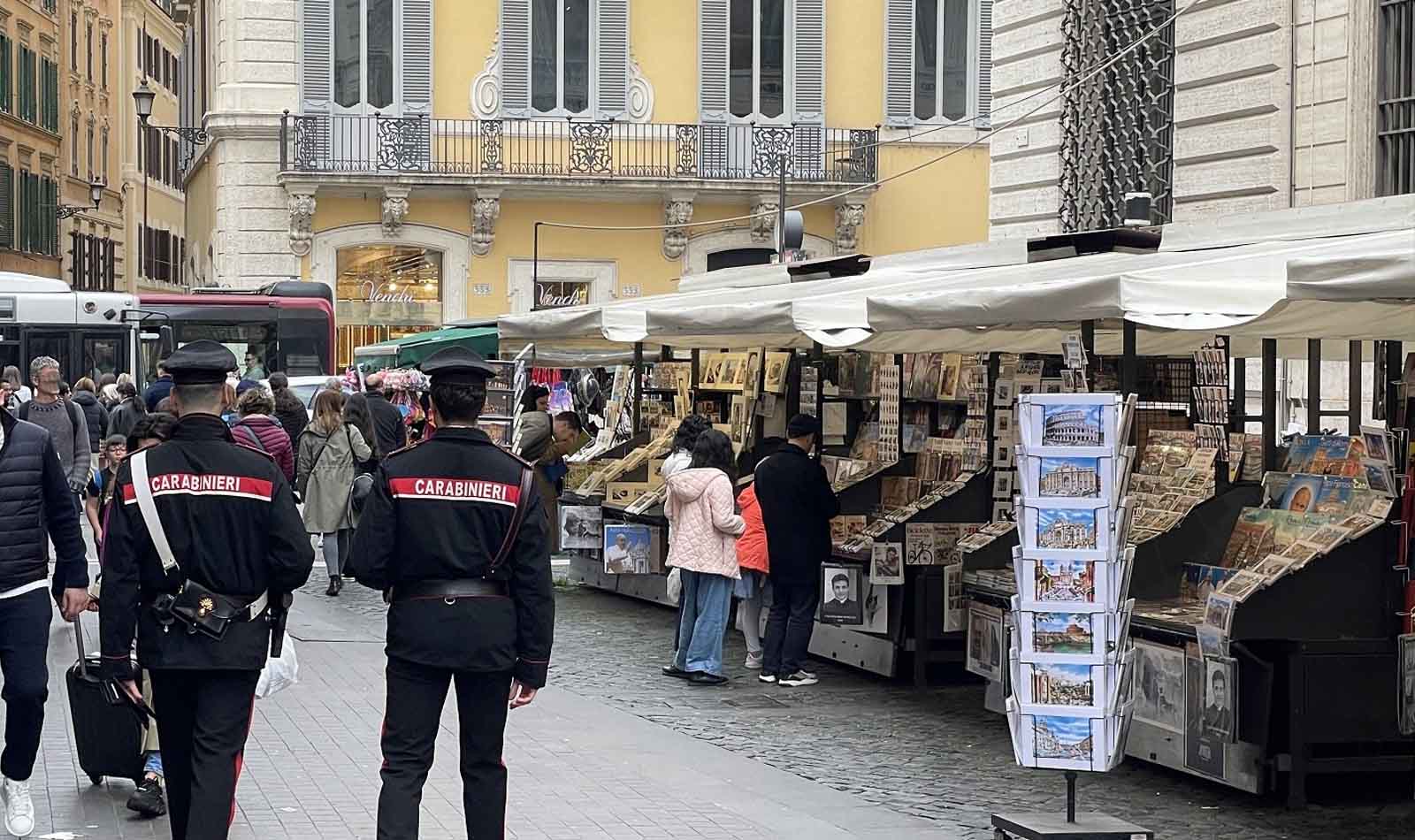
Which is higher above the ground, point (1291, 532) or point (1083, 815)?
point (1291, 532)

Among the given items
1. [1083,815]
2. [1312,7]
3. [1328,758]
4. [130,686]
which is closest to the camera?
[130,686]

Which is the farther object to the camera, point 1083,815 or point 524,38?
point 524,38

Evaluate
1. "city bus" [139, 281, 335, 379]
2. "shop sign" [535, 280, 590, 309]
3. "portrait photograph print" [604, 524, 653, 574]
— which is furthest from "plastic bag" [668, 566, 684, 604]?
"shop sign" [535, 280, 590, 309]

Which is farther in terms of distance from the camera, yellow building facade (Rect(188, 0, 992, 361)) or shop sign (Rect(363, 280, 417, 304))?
shop sign (Rect(363, 280, 417, 304))

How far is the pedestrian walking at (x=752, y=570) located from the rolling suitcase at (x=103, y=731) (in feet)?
15.0

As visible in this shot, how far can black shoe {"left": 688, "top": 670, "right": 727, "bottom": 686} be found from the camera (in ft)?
40.3

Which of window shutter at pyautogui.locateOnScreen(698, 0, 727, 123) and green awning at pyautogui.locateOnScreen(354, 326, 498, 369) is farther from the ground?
window shutter at pyautogui.locateOnScreen(698, 0, 727, 123)

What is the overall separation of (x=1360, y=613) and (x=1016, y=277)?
2218 mm

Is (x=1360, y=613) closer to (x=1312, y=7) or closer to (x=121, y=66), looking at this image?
(x=1312, y=7)

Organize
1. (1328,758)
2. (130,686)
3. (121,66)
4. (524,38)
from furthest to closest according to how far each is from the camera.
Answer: (121,66)
(524,38)
(1328,758)
(130,686)

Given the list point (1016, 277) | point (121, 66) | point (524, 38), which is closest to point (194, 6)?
point (524, 38)

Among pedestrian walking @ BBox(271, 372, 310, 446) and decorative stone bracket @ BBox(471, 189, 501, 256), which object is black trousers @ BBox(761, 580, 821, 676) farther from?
decorative stone bracket @ BBox(471, 189, 501, 256)

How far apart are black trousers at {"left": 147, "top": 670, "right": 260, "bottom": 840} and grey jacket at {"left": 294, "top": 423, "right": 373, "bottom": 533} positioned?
1000 cm

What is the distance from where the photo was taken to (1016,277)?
9875 mm
